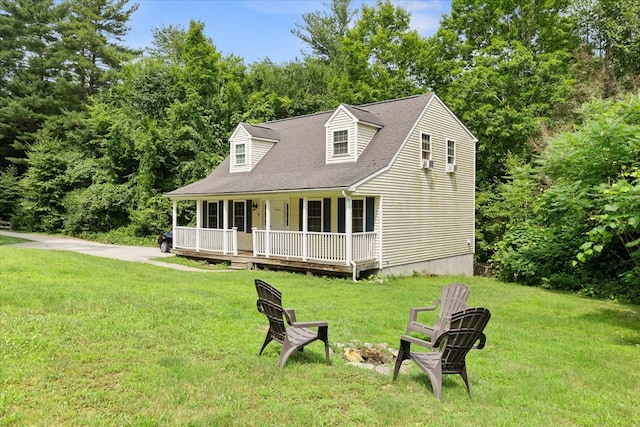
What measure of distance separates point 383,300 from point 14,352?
7.07 metres

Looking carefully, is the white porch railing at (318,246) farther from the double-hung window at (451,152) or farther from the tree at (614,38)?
the tree at (614,38)

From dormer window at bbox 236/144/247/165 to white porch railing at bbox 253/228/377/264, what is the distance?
189 inches

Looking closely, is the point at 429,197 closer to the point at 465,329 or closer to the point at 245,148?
the point at 245,148

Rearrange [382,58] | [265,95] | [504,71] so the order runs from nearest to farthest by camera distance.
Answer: [504,71] < [382,58] < [265,95]

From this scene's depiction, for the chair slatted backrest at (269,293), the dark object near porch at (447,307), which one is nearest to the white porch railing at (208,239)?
the dark object near porch at (447,307)

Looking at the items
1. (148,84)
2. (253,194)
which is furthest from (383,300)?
(148,84)

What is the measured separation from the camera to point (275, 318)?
4.90m

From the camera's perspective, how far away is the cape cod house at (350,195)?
13.7 m

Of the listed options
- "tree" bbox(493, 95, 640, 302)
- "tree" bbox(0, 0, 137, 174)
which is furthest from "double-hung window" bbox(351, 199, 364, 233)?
"tree" bbox(0, 0, 137, 174)

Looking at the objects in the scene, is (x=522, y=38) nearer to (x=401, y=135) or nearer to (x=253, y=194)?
(x=401, y=135)

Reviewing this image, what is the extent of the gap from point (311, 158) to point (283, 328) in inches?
484

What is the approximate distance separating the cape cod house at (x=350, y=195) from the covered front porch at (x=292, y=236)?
0.13 feet

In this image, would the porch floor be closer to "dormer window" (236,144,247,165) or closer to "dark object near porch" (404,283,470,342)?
"dormer window" (236,144,247,165)

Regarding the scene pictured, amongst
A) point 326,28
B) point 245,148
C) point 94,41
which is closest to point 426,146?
point 245,148
